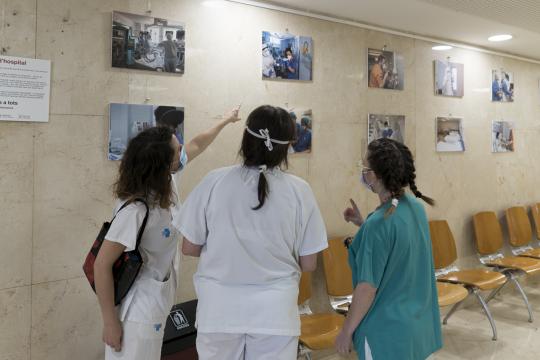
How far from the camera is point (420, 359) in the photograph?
2.15m

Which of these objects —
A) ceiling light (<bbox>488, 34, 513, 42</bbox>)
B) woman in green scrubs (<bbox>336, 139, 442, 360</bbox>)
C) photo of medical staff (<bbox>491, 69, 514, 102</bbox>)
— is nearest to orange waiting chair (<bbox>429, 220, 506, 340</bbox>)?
photo of medical staff (<bbox>491, 69, 514, 102</bbox>)

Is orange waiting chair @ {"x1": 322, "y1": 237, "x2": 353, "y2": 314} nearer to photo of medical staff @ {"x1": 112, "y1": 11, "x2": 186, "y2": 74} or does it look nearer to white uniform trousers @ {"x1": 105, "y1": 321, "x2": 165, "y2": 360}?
photo of medical staff @ {"x1": 112, "y1": 11, "x2": 186, "y2": 74}

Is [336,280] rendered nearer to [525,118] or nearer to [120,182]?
[120,182]

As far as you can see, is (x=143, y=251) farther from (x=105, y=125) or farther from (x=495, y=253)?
(x=495, y=253)

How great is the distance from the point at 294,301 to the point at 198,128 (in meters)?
1.81

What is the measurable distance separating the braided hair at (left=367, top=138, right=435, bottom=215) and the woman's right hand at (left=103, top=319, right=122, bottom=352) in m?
1.33

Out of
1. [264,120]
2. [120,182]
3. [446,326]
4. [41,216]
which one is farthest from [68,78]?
[446,326]

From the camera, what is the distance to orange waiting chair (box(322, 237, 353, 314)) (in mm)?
3912

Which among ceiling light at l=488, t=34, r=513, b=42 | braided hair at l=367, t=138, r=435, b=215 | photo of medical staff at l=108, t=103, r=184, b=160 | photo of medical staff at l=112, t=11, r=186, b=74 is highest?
ceiling light at l=488, t=34, r=513, b=42

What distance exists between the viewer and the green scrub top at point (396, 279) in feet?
6.75

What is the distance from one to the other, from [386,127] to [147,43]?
2440 millimetres

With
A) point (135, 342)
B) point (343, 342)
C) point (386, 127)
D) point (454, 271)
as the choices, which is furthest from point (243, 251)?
point (454, 271)

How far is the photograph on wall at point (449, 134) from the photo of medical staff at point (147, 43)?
120 inches

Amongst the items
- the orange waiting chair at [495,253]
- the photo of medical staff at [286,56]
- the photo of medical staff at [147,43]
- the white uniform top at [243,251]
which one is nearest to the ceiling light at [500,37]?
the orange waiting chair at [495,253]
